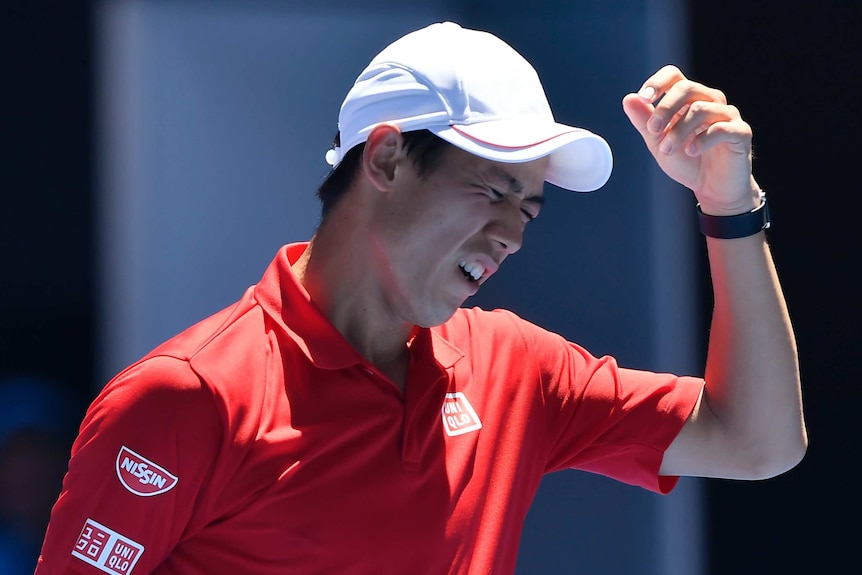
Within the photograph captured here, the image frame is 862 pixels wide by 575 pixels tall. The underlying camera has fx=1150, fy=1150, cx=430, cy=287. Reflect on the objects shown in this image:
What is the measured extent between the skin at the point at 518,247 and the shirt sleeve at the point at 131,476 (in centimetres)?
33

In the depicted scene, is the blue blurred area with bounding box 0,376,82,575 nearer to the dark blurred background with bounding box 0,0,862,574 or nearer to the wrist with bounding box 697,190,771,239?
the dark blurred background with bounding box 0,0,862,574

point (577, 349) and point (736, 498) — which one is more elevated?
point (577, 349)

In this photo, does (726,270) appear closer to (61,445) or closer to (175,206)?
(175,206)

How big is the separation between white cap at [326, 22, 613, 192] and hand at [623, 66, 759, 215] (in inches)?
3.7

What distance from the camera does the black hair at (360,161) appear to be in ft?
5.24

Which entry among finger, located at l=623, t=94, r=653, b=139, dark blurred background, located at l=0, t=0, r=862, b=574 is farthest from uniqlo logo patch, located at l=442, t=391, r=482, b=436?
dark blurred background, located at l=0, t=0, r=862, b=574

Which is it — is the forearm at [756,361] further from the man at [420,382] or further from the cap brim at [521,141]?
the cap brim at [521,141]

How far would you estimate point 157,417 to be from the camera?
1.37m

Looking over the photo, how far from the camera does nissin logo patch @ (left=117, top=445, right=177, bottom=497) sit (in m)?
1.36

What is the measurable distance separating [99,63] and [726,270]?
78.1 inches

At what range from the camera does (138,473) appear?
136 centimetres

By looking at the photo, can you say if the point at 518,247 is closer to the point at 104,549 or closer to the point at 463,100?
the point at 463,100

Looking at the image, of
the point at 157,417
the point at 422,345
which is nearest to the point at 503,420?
the point at 422,345

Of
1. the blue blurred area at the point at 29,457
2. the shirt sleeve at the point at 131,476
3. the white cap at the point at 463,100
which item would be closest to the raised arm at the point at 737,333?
the white cap at the point at 463,100
